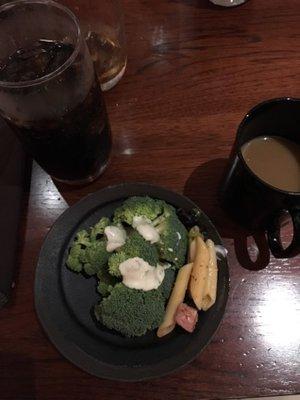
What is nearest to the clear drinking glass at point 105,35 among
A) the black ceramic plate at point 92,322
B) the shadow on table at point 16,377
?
the black ceramic plate at point 92,322

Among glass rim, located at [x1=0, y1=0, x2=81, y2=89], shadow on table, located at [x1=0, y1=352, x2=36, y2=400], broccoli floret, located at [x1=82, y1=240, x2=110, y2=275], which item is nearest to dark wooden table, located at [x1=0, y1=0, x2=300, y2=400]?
shadow on table, located at [x1=0, y1=352, x2=36, y2=400]

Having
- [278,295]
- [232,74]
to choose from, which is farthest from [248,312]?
[232,74]

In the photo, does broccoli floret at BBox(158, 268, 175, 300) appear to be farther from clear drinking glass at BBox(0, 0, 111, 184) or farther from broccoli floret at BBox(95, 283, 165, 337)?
clear drinking glass at BBox(0, 0, 111, 184)

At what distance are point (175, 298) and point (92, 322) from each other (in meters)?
0.12

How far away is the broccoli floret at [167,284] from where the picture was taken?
1.89 feet

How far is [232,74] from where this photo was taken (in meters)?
0.78

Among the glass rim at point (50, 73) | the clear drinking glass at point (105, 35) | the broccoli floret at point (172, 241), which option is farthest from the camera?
the clear drinking glass at point (105, 35)

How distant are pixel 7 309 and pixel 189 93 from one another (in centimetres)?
48

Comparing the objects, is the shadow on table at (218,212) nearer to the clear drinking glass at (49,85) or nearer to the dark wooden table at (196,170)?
the dark wooden table at (196,170)

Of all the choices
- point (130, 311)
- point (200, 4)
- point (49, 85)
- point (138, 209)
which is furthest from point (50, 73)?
point (200, 4)

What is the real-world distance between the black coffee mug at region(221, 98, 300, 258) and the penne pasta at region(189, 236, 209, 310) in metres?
0.09

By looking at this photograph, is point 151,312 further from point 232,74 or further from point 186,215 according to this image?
point 232,74

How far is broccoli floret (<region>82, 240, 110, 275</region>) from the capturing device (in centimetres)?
58

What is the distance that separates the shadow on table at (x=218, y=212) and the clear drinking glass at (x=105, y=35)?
243 millimetres
